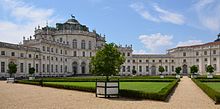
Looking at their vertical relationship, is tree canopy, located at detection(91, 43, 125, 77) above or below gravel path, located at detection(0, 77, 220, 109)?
above

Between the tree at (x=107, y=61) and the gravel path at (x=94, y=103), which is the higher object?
the tree at (x=107, y=61)

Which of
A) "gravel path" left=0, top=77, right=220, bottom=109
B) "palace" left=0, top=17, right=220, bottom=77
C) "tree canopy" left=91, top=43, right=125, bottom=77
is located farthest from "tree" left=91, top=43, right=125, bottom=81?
"palace" left=0, top=17, right=220, bottom=77

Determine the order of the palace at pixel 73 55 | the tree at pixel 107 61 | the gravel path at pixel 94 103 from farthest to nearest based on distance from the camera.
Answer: the palace at pixel 73 55 → the tree at pixel 107 61 → the gravel path at pixel 94 103

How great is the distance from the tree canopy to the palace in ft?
131

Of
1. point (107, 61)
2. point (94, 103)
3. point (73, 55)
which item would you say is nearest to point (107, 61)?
point (107, 61)

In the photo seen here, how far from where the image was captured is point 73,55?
Result: 88625 mm

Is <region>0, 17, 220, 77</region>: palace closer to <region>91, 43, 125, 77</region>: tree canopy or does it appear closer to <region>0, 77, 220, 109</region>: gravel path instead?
<region>91, 43, 125, 77</region>: tree canopy

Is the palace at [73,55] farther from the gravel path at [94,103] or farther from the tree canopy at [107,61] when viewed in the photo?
the gravel path at [94,103]

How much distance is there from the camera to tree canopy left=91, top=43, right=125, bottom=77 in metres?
24.2

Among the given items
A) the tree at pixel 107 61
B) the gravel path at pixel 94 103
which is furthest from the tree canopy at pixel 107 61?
the gravel path at pixel 94 103

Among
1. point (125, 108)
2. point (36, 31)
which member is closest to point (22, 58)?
point (36, 31)

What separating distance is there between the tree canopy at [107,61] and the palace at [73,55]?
1571 inches

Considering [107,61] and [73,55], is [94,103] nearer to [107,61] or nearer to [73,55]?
[107,61]

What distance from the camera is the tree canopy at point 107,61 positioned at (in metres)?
24.2
